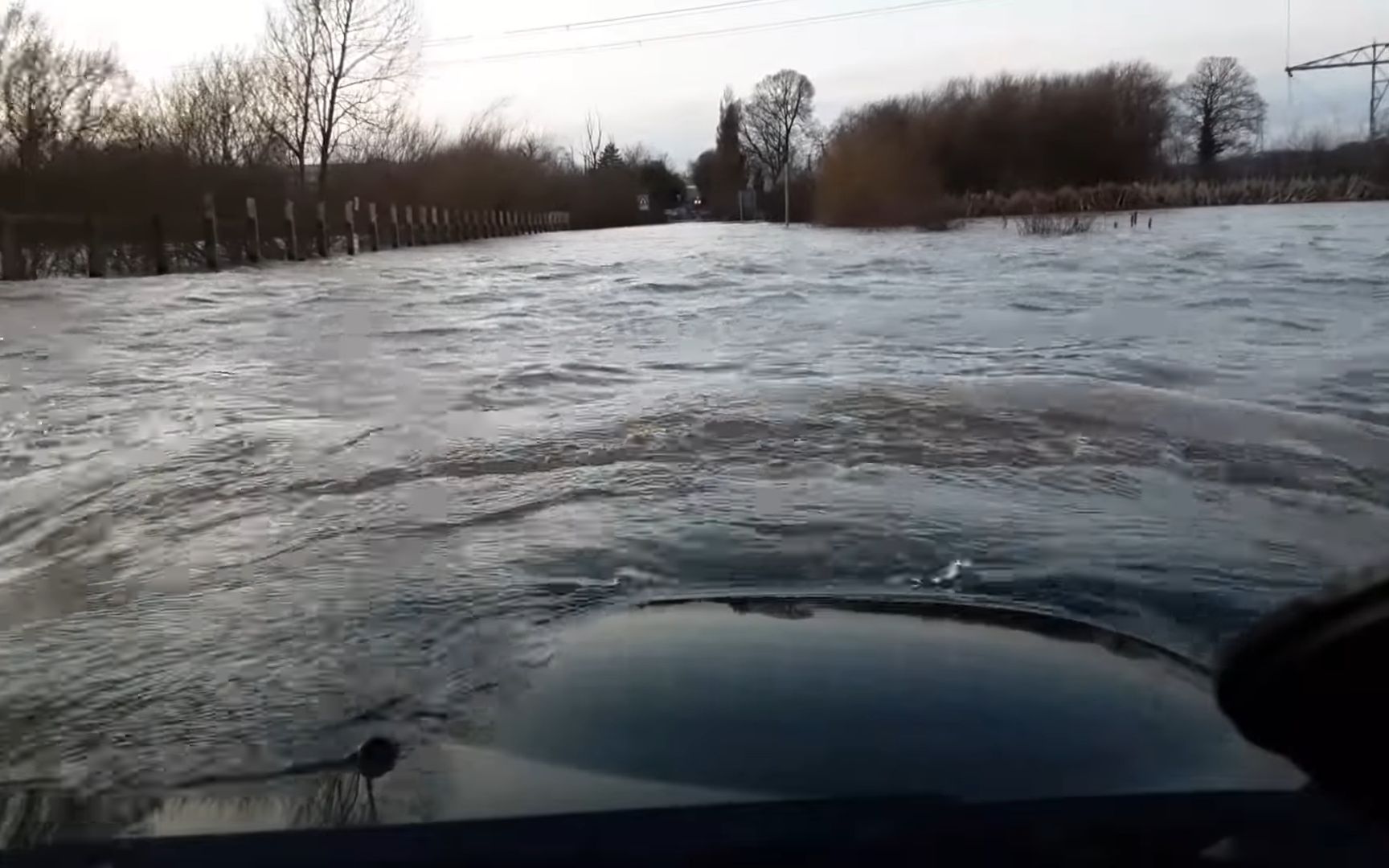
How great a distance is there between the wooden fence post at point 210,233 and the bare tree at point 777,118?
60173mm

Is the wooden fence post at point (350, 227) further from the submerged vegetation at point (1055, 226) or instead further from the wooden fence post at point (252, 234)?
the submerged vegetation at point (1055, 226)

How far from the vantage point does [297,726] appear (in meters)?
1.73

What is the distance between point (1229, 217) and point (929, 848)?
2558 cm

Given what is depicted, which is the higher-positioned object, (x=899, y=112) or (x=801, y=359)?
(x=899, y=112)

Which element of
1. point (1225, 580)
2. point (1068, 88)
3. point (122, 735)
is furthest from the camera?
point (1068, 88)

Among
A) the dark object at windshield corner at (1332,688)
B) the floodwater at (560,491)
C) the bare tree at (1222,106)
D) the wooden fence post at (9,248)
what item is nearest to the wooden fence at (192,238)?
the wooden fence post at (9,248)

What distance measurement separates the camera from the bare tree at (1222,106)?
180ft

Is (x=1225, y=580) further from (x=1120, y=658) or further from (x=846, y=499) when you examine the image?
(x=846, y=499)

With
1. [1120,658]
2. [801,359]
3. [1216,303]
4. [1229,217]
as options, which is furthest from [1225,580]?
[1229,217]

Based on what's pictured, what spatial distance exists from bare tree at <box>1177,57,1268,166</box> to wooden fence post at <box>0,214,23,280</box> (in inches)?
2029

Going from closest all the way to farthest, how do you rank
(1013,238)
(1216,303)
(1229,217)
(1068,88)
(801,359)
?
(801,359) → (1216,303) → (1013,238) → (1229,217) → (1068,88)

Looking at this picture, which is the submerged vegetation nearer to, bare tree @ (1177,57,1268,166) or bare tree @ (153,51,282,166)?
bare tree @ (153,51,282,166)

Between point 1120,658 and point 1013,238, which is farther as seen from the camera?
point 1013,238

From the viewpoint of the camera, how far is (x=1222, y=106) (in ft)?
186
